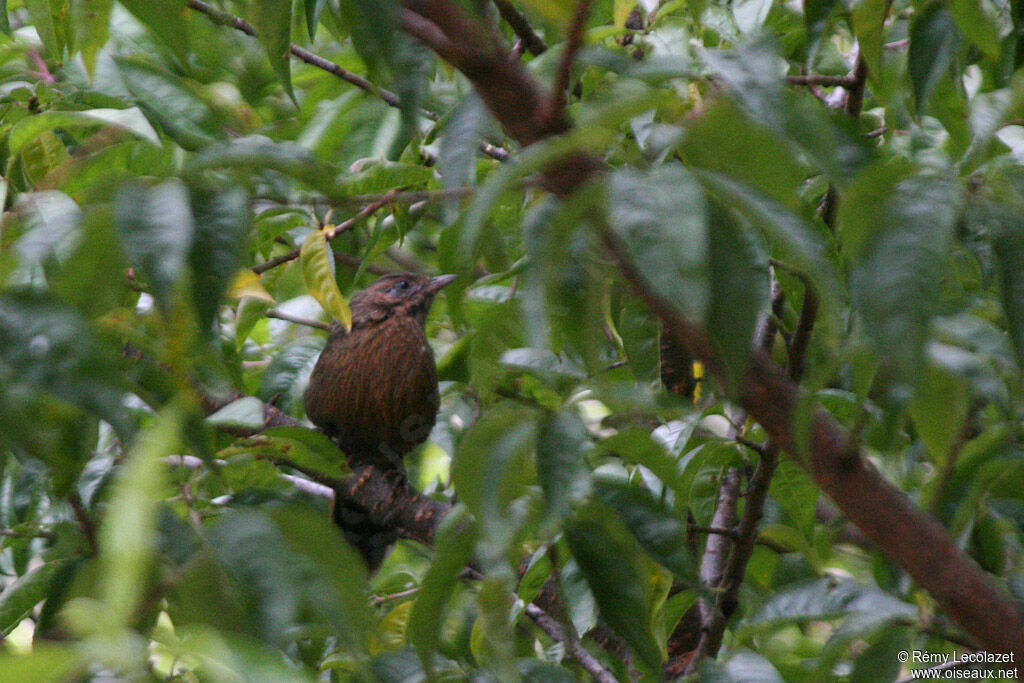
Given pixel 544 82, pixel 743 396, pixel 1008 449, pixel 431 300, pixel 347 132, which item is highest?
pixel 544 82

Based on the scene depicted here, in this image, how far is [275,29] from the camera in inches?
44.0

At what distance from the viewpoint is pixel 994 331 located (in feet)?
3.97

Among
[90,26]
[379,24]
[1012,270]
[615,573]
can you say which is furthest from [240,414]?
[1012,270]

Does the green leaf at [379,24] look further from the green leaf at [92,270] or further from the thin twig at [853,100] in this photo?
the thin twig at [853,100]

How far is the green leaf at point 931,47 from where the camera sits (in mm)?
1601

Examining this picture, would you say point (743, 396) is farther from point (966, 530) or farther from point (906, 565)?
point (966, 530)

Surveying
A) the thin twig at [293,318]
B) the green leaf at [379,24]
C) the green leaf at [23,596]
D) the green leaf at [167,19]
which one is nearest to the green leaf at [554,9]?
the green leaf at [379,24]

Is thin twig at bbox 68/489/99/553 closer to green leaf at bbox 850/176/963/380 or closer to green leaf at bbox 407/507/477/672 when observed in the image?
green leaf at bbox 407/507/477/672

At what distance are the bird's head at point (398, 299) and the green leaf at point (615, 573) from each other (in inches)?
123

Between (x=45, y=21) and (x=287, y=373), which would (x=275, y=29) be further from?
(x=287, y=373)

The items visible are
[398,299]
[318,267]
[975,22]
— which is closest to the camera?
[975,22]

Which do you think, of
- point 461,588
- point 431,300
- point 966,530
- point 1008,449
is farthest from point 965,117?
point 431,300

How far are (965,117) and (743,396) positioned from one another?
3.79ft

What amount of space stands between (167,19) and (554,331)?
99 cm
